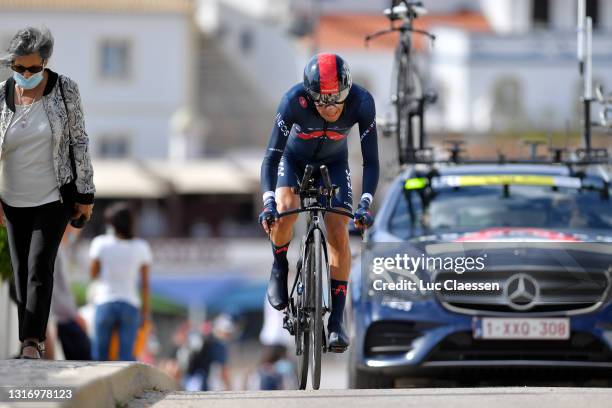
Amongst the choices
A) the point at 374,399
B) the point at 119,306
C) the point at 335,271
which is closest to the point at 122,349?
the point at 119,306

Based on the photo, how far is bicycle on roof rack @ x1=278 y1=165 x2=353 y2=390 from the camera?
975 centimetres

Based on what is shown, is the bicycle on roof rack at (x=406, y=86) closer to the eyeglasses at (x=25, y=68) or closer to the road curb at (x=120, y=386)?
the road curb at (x=120, y=386)

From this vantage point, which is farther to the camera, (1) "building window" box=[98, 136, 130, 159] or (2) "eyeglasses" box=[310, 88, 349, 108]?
(1) "building window" box=[98, 136, 130, 159]

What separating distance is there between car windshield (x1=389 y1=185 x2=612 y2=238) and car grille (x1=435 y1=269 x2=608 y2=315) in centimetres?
77

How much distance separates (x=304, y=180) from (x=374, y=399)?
5.40 ft

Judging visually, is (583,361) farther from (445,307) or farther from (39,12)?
(39,12)

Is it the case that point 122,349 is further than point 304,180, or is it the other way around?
point 122,349

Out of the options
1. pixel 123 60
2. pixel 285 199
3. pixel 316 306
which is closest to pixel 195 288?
pixel 123 60

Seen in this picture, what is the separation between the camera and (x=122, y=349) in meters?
13.5

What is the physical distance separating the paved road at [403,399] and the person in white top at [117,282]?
14.2ft

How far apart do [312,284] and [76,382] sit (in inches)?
97.0

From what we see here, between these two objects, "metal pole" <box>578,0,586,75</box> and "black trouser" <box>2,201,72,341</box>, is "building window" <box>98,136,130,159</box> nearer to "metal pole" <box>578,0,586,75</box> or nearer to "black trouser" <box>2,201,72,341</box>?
"metal pole" <box>578,0,586,75</box>

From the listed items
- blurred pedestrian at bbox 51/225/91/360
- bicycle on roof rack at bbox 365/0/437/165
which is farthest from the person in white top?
bicycle on roof rack at bbox 365/0/437/165

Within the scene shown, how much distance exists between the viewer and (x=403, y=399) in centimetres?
870
